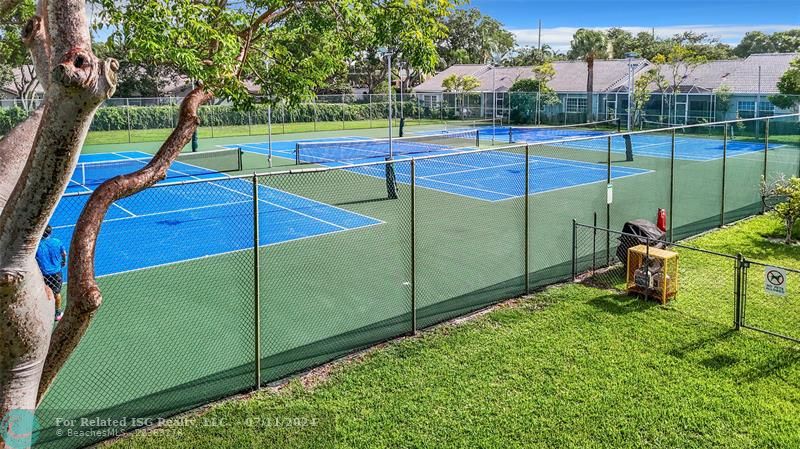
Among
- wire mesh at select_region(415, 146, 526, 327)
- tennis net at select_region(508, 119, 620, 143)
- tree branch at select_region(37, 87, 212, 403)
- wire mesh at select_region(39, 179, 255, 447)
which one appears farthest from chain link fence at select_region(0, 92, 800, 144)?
tree branch at select_region(37, 87, 212, 403)

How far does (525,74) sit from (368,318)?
2329 inches

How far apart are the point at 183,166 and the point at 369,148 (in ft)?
31.8

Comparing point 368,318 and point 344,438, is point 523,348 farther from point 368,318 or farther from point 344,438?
point 344,438

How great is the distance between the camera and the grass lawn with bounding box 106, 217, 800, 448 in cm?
695

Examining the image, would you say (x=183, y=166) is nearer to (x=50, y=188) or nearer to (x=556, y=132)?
(x=556, y=132)

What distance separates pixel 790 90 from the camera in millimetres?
41594

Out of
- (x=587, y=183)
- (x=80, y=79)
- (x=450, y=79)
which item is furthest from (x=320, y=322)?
(x=450, y=79)

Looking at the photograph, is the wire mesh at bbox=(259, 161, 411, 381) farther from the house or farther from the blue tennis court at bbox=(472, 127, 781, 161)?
the house

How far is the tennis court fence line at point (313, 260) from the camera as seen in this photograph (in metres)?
8.44

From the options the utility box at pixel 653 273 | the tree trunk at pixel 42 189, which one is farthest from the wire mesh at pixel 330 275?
the tree trunk at pixel 42 189

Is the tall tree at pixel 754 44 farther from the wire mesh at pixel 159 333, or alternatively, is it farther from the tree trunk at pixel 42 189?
the tree trunk at pixel 42 189

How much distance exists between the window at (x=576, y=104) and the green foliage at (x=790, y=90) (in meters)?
15.5

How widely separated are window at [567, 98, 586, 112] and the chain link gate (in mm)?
44845

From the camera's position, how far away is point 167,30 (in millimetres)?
7695
